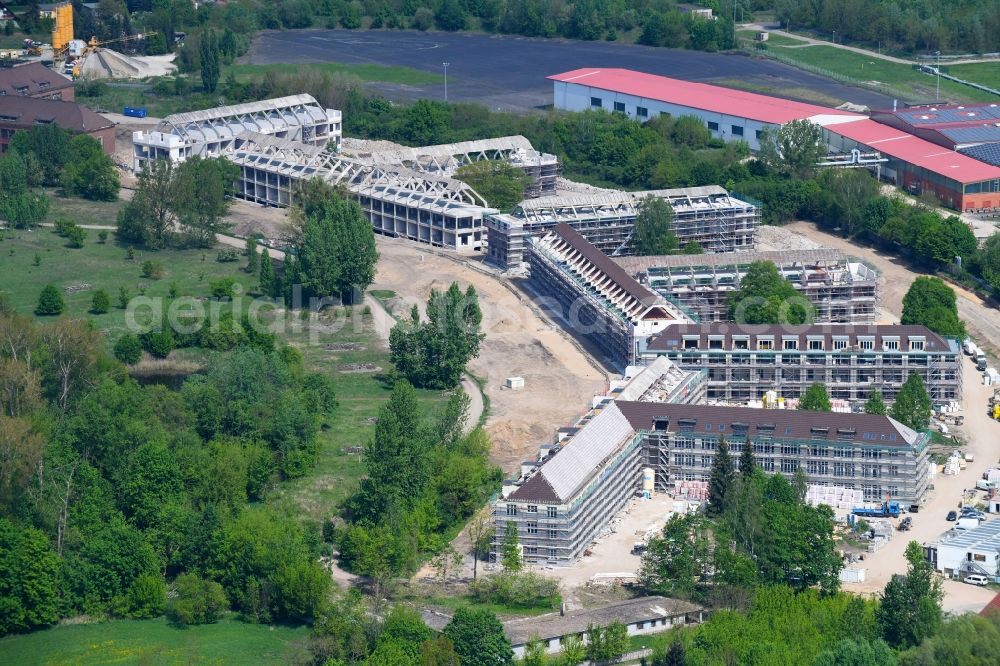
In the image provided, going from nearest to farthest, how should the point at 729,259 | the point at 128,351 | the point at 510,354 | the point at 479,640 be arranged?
the point at 479,640, the point at 128,351, the point at 510,354, the point at 729,259


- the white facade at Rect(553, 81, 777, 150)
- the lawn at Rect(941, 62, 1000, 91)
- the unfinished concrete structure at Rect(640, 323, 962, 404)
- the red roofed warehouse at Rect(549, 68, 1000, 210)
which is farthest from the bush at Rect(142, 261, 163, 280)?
the lawn at Rect(941, 62, 1000, 91)

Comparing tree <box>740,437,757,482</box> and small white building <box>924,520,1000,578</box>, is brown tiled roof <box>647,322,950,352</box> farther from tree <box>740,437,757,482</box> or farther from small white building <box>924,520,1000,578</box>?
small white building <box>924,520,1000,578</box>

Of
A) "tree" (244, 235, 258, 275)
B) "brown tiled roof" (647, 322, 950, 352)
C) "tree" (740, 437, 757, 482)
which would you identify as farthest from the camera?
"tree" (244, 235, 258, 275)

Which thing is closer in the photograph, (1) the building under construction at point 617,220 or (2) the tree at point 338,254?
(2) the tree at point 338,254

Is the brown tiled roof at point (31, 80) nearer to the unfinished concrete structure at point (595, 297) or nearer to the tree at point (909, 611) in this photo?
the unfinished concrete structure at point (595, 297)

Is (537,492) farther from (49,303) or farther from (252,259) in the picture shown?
(252,259)

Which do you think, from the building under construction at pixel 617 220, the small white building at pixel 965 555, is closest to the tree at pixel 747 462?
the small white building at pixel 965 555

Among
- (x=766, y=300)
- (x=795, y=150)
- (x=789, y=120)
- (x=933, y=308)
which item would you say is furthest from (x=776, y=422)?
(x=789, y=120)
